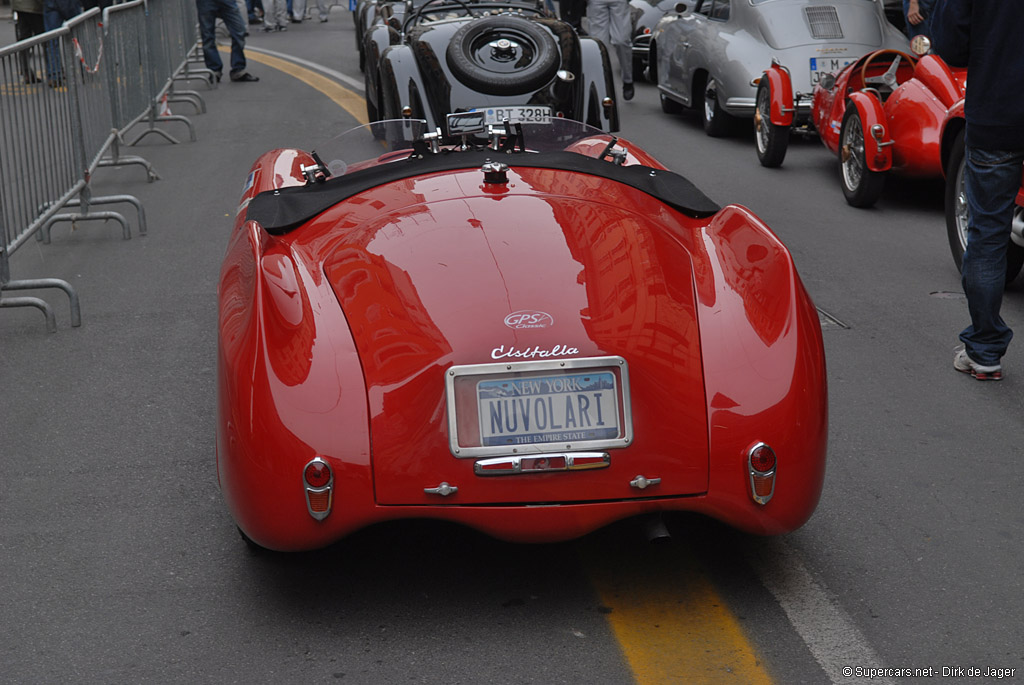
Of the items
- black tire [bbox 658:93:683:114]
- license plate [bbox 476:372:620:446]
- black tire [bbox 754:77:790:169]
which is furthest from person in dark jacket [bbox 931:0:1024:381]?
black tire [bbox 658:93:683:114]

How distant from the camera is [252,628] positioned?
3258 mm

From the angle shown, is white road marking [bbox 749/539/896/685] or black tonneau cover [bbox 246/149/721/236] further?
black tonneau cover [bbox 246/149/721/236]

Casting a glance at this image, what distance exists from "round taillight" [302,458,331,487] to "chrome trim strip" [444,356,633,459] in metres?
0.31

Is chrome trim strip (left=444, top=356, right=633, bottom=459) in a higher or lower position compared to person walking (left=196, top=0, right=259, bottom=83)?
higher

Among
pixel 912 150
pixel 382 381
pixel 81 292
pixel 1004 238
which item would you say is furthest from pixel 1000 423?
pixel 81 292

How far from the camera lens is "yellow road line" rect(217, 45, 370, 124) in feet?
44.2

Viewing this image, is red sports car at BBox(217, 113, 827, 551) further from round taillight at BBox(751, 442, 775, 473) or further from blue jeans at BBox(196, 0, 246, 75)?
blue jeans at BBox(196, 0, 246, 75)

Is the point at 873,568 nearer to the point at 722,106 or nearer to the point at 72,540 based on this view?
the point at 72,540

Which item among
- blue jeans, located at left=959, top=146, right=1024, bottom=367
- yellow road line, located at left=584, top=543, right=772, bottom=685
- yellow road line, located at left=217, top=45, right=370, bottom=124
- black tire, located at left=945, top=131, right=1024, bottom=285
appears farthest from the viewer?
yellow road line, located at left=217, top=45, right=370, bottom=124

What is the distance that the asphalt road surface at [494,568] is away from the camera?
3090 millimetres

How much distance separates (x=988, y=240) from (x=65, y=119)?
218 inches

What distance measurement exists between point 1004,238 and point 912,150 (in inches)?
125

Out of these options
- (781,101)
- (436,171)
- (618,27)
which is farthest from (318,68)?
(436,171)

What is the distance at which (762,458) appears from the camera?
10.3ft
